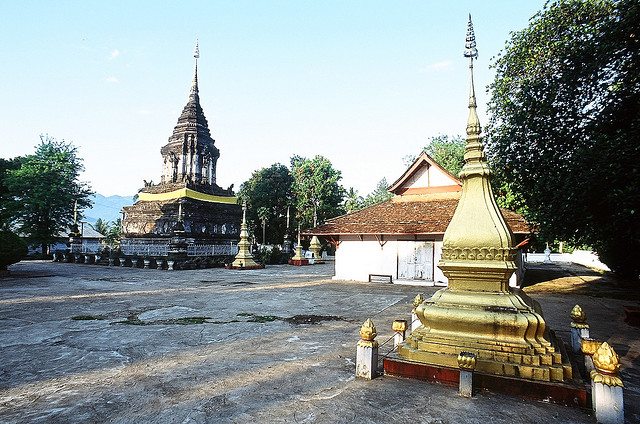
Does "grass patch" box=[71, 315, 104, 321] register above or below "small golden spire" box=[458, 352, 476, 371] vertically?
below

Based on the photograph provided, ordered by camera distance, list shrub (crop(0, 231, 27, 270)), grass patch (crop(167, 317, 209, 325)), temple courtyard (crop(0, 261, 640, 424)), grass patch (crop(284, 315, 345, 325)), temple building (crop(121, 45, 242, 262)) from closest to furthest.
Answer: temple courtyard (crop(0, 261, 640, 424)) < grass patch (crop(167, 317, 209, 325)) < grass patch (crop(284, 315, 345, 325)) < shrub (crop(0, 231, 27, 270)) < temple building (crop(121, 45, 242, 262))

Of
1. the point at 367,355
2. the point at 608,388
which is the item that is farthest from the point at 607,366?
the point at 367,355

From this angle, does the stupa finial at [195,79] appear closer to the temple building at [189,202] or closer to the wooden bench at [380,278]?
the temple building at [189,202]

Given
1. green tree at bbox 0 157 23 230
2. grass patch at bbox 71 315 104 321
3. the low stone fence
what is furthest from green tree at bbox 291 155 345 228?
grass patch at bbox 71 315 104 321

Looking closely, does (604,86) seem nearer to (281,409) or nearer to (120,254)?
(281,409)

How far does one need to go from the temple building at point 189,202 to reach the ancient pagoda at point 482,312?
83.8 ft

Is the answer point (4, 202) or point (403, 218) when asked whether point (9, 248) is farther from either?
point (403, 218)

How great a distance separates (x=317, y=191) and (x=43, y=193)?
1093 inches

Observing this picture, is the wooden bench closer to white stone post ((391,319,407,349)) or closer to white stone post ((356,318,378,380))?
white stone post ((391,319,407,349))

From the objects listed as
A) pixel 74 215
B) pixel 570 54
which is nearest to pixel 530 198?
pixel 570 54

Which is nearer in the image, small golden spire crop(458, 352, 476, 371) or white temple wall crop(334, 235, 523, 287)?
small golden spire crop(458, 352, 476, 371)

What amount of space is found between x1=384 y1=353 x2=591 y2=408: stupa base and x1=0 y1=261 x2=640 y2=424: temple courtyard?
109 millimetres

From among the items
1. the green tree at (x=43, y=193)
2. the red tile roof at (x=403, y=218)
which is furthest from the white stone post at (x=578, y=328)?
the green tree at (x=43, y=193)

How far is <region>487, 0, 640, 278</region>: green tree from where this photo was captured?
9039 millimetres
